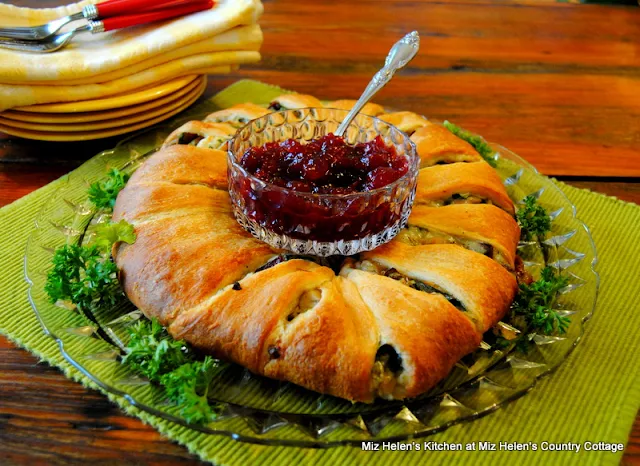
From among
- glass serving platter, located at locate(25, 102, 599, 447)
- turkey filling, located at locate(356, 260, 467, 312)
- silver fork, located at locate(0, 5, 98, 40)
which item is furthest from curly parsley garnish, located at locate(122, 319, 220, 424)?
silver fork, located at locate(0, 5, 98, 40)

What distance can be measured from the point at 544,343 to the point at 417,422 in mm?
580

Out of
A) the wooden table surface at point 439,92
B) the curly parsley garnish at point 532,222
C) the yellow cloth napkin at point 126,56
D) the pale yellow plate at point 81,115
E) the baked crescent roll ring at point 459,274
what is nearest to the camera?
the wooden table surface at point 439,92

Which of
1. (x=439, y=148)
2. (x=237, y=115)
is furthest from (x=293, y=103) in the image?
(x=439, y=148)

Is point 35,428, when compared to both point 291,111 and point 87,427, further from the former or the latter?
point 291,111

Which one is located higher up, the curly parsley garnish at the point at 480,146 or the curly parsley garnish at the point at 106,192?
the curly parsley garnish at the point at 106,192

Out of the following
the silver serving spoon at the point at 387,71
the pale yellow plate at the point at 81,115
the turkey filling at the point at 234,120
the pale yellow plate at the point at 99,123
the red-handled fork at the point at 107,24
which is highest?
the red-handled fork at the point at 107,24

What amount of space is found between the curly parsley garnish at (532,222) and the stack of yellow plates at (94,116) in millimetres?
1912

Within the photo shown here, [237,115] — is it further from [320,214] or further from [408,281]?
[408,281]

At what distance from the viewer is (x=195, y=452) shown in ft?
5.90

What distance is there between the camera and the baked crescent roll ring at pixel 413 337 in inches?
72.3

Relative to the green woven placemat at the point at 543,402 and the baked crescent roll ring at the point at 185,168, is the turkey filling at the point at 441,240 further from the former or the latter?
the baked crescent roll ring at the point at 185,168

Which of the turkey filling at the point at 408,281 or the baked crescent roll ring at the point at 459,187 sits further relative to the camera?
the baked crescent roll ring at the point at 459,187

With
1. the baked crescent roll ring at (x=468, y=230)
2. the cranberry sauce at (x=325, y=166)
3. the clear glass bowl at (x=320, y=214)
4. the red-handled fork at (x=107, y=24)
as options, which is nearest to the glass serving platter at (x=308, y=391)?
the baked crescent roll ring at (x=468, y=230)

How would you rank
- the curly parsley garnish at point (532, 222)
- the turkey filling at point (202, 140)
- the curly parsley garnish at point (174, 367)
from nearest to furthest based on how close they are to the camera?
1. the curly parsley garnish at point (174, 367)
2. the curly parsley garnish at point (532, 222)
3. the turkey filling at point (202, 140)
